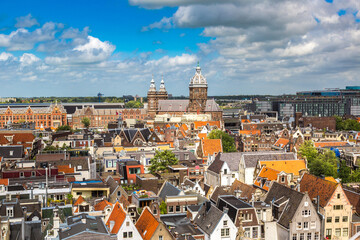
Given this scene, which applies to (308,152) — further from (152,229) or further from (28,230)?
(28,230)

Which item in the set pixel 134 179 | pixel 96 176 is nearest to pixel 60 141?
pixel 96 176

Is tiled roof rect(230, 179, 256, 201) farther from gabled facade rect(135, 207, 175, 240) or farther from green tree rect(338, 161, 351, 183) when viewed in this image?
green tree rect(338, 161, 351, 183)

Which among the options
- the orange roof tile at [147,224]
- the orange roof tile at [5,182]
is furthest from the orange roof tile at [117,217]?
the orange roof tile at [5,182]

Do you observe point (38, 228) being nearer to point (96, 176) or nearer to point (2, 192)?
point (2, 192)

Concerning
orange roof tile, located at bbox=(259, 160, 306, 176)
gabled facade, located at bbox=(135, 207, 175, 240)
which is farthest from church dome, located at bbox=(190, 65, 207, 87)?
gabled facade, located at bbox=(135, 207, 175, 240)

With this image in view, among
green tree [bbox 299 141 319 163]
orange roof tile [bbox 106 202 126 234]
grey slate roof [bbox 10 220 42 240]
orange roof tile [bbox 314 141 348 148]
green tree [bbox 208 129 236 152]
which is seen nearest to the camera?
grey slate roof [bbox 10 220 42 240]

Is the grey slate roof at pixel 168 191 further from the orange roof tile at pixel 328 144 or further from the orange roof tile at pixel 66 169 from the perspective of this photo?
the orange roof tile at pixel 328 144
